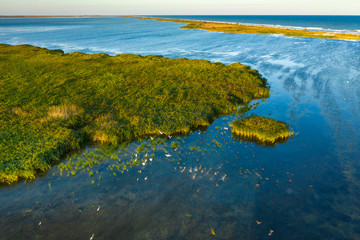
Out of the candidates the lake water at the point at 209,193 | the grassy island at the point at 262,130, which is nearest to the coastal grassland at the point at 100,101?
the lake water at the point at 209,193

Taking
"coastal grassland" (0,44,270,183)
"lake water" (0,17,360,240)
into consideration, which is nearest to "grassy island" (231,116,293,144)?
"lake water" (0,17,360,240)

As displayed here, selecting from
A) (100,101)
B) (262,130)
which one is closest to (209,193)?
Answer: (262,130)

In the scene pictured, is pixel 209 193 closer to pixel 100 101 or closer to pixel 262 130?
pixel 262 130

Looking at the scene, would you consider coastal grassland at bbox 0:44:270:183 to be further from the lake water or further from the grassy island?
the grassy island

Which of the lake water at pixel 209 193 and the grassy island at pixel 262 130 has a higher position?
the grassy island at pixel 262 130

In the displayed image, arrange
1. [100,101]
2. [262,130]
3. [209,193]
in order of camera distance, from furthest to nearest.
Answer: [100,101] < [262,130] < [209,193]

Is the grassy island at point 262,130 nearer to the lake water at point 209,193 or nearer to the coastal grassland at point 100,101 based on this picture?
the lake water at point 209,193
